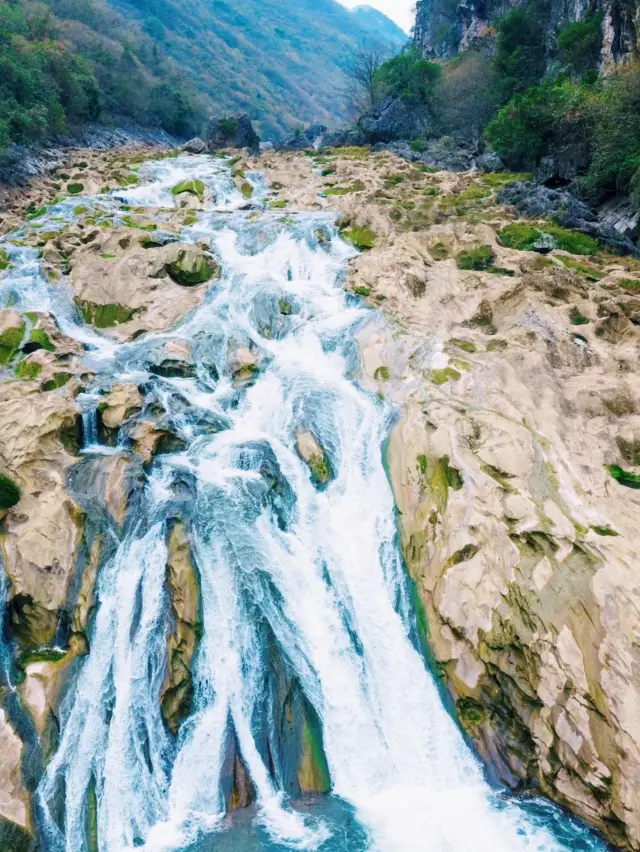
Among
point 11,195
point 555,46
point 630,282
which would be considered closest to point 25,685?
point 630,282

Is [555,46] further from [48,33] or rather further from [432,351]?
[48,33]

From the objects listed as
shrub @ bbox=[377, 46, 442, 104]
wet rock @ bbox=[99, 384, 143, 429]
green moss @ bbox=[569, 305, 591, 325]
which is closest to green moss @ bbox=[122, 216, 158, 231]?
wet rock @ bbox=[99, 384, 143, 429]

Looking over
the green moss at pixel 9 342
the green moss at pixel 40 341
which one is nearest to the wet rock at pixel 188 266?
the green moss at pixel 40 341

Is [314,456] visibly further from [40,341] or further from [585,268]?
[585,268]

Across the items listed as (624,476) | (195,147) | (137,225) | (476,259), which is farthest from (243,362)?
(195,147)

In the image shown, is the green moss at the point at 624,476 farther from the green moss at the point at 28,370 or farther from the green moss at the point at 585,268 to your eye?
the green moss at the point at 28,370
